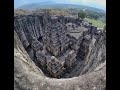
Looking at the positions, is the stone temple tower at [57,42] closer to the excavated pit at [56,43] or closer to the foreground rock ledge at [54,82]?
the excavated pit at [56,43]

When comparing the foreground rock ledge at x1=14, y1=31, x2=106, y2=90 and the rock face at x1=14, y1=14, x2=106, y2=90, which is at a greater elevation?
the foreground rock ledge at x1=14, y1=31, x2=106, y2=90

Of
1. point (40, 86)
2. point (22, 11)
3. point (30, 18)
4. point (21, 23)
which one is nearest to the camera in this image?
point (40, 86)

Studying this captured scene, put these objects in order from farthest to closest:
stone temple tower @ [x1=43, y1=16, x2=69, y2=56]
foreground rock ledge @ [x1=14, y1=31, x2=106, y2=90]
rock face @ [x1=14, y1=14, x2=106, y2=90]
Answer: stone temple tower @ [x1=43, y1=16, x2=69, y2=56], rock face @ [x1=14, y1=14, x2=106, y2=90], foreground rock ledge @ [x1=14, y1=31, x2=106, y2=90]

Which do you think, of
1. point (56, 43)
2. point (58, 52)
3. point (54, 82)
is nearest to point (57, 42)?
point (56, 43)

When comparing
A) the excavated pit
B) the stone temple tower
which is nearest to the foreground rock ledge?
the excavated pit

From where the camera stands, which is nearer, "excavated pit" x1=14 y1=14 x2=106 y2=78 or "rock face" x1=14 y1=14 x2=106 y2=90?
"rock face" x1=14 y1=14 x2=106 y2=90

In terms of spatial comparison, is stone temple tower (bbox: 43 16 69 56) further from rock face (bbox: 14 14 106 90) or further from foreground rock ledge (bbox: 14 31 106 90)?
foreground rock ledge (bbox: 14 31 106 90)
